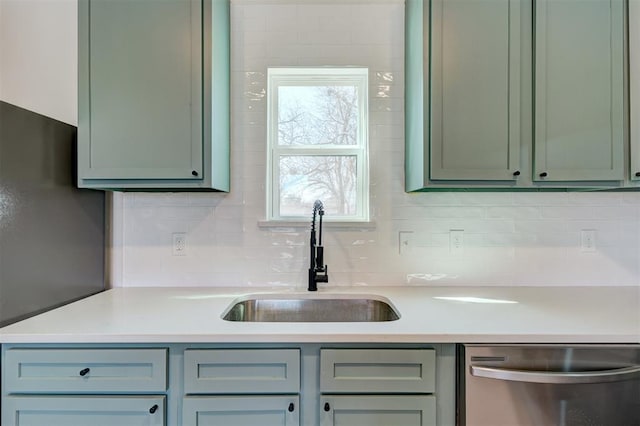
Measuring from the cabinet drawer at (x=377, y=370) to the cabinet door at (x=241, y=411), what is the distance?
0.46ft

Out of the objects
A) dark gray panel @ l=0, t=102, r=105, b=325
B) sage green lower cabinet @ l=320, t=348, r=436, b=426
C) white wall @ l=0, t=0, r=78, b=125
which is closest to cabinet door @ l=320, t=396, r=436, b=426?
sage green lower cabinet @ l=320, t=348, r=436, b=426

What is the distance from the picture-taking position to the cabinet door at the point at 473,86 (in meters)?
1.43

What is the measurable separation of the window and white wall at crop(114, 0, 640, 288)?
0.08 metres

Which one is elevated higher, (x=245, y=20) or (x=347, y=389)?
(x=245, y=20)

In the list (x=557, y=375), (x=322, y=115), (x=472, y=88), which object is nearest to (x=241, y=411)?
(x=557, y=375)

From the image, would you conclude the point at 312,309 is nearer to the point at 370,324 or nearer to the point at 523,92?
the point at 370,324

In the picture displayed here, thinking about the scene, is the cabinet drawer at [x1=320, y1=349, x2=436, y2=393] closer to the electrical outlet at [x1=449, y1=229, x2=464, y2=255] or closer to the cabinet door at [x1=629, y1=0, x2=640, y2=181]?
the electrical outlet at [x1=449, y1=229, x2=464, y2=255]

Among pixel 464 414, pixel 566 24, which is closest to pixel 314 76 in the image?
pixel 566 24

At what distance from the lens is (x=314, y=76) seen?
184 centimetres

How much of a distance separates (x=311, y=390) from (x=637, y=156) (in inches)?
67.6

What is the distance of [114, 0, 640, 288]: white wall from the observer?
1.76 metres

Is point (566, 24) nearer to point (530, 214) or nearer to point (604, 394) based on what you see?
point (530, 214)

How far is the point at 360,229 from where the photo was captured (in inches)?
69.6

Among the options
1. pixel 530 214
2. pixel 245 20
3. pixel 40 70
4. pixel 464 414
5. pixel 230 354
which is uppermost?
pixel 245 20
